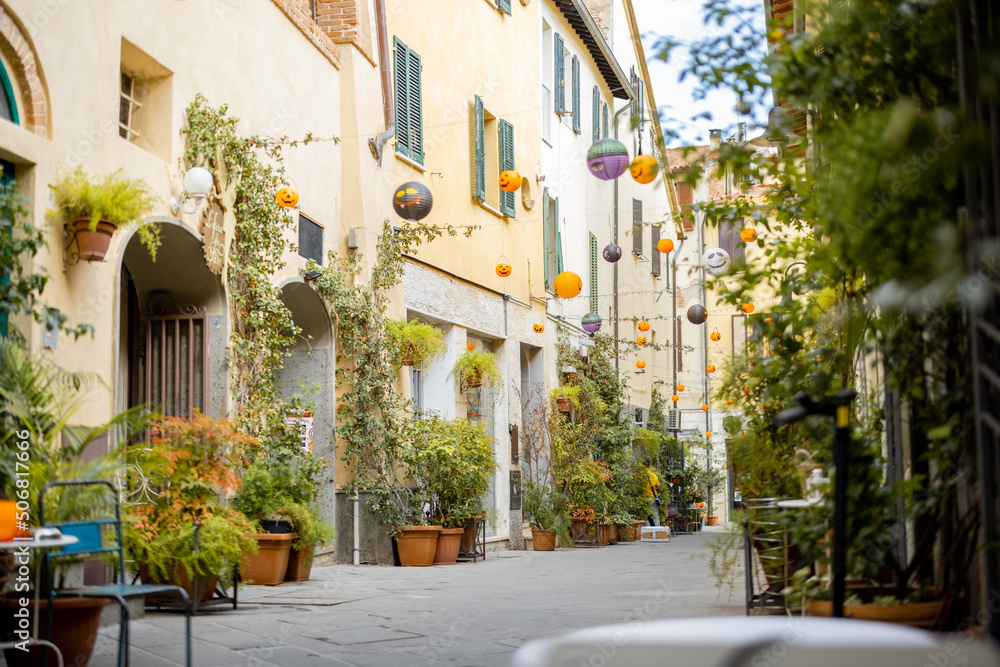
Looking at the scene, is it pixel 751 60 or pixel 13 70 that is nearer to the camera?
pixel 751 60

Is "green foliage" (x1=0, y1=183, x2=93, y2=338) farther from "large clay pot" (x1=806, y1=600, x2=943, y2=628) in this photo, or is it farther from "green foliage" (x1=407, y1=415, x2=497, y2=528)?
"green foliage" (x1=407, y1=415, x2=497, y2=528)

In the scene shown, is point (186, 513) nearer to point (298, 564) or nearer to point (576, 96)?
point (298, 564)

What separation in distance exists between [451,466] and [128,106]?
16.7 feet

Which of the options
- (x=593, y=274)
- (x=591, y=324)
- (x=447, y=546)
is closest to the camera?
(x=447, y=546)

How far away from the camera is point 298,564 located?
8898mm

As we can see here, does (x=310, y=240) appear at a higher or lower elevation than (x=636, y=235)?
lower

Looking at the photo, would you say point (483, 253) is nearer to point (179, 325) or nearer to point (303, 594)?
point (179, 325)

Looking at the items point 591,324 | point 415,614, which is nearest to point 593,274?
point 591,324

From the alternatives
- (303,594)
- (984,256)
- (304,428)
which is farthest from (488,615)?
(984,256)

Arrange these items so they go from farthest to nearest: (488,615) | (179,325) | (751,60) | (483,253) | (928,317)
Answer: (483,253)
(179,325)
(488,615)
(751,60)
(928,317)

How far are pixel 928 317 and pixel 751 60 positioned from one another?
130 centimetres

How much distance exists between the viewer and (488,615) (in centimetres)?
687

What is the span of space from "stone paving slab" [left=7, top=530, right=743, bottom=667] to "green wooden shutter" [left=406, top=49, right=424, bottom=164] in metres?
5.05

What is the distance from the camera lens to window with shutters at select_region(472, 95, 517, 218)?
14547mm
